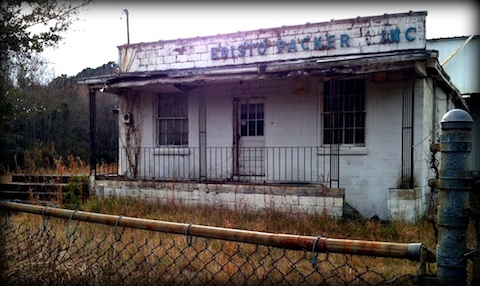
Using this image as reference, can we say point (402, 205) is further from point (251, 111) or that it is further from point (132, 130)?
point (132, 130)

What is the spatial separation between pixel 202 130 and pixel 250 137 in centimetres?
139

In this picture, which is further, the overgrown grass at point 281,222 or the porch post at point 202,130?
the porch post at point 202,130

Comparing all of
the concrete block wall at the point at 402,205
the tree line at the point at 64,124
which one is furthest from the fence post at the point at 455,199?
the tree line at the point at 64,124

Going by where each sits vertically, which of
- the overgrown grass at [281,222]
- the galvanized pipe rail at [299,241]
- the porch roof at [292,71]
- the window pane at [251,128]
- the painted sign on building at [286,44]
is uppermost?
the painted sign on building at [286,44]

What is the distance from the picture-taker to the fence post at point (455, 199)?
Answer: 59.4 inches

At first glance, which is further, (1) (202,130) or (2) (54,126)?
(2) (54,126)

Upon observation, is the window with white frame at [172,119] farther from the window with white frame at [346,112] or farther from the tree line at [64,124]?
the tree line at [64,124]

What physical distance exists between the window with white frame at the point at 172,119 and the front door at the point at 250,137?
1741 mm

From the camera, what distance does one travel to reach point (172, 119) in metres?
12.0

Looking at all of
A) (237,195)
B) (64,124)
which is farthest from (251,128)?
(64,124)

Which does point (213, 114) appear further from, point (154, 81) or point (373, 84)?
point (373, 84)

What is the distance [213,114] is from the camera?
11.4 m

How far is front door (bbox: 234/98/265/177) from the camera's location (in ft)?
35.6

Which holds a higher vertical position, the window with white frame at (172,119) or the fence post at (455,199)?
the window with white frame at (172,119)
